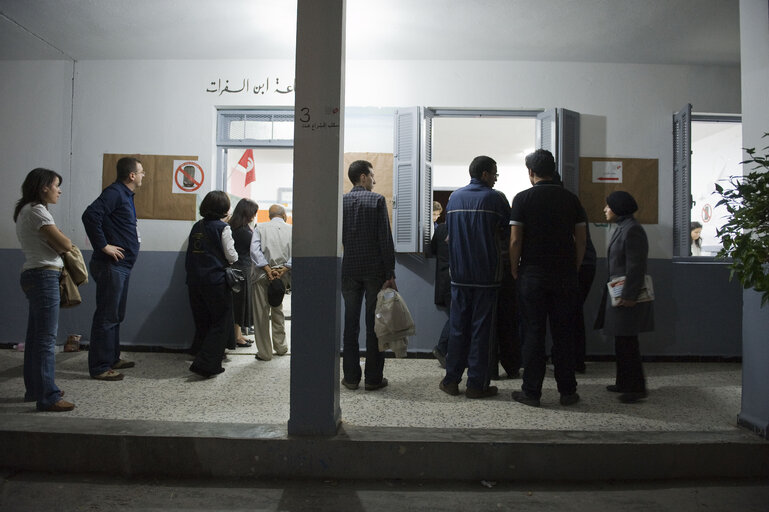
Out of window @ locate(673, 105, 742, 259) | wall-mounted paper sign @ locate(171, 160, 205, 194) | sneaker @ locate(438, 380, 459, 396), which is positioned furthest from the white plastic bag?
window @ locate(673, 105, 742, 259)

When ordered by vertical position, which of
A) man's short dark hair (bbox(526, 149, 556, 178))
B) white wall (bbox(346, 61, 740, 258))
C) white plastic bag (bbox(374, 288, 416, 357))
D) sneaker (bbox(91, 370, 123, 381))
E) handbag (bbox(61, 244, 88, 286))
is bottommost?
sneaker (bbox(91, 370, 123, 381))

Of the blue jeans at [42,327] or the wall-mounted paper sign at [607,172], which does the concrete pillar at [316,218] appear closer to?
the blue jeans at [42,327]

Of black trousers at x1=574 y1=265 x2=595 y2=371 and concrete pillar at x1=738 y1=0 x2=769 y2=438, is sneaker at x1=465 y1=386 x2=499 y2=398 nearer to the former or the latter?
black trousers at x1=574 y1=265 x2=595 y2=371

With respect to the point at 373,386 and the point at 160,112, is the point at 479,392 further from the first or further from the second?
the point at 160,112

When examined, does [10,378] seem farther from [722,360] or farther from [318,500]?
[722,360]

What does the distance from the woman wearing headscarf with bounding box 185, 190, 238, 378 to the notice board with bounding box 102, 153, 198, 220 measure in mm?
1321

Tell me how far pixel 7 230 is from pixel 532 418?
19.6 ft

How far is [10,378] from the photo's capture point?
4090 mm

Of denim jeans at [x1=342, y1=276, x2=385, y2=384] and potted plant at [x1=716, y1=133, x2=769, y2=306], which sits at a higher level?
potted plant at [x1=716, y1=133, x2=769, y2=306]

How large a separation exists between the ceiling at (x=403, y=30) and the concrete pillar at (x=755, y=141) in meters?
1.34

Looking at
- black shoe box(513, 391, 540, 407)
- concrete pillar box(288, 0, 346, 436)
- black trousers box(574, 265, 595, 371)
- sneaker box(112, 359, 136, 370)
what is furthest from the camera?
sneaker box(112, 359, 136, 370)

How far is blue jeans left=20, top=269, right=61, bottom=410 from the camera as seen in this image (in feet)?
10.3

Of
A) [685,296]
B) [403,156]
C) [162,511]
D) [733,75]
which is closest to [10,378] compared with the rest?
[162,511]

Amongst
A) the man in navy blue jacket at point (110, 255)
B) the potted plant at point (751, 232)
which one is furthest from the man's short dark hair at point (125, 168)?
the potted plant at point (751, 232)
